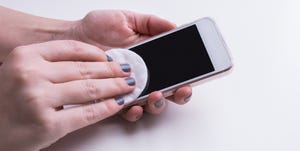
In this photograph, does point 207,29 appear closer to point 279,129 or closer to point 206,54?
point 206,54

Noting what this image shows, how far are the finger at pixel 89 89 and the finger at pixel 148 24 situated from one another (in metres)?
0.13

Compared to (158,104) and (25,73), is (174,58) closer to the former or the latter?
(158,104)

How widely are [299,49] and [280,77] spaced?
0.26ft

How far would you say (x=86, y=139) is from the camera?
2.13 feet

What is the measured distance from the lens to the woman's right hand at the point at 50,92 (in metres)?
0.56

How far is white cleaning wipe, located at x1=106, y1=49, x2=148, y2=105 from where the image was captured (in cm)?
64

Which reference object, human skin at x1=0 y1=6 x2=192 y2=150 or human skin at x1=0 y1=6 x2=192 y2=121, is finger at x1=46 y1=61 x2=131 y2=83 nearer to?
human skin at x1=0 y1=6 x2=192 y2=150

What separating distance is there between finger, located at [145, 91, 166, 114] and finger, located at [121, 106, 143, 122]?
0.05ft

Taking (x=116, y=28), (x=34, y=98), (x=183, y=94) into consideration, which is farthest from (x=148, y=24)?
(x=34, y=98)

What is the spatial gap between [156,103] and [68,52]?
5.9 inches

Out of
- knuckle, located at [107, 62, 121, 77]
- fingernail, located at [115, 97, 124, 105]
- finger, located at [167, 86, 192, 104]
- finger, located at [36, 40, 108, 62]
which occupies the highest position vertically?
finger, located at [36, 40, 108, 62]

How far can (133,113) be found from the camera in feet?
2.14

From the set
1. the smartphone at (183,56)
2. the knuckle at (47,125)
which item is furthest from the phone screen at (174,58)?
the knuckle at (47,125)

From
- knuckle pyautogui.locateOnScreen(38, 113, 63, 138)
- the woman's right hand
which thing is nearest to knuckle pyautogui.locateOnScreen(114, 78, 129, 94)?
the woman's right hand
